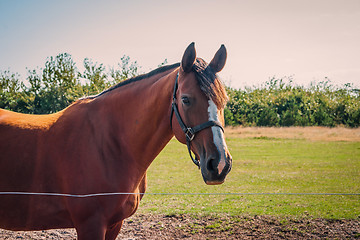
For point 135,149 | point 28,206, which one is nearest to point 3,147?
point 28,206

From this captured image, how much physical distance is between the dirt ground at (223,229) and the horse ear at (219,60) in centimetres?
340

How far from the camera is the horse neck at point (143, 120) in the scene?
267 centimetres

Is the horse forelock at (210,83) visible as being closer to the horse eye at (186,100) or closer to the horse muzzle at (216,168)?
the horse eye at (186,100)

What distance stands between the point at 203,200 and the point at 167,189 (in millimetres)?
1504

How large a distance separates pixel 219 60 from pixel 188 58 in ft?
1.37

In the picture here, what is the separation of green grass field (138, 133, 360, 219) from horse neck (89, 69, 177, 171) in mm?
4052

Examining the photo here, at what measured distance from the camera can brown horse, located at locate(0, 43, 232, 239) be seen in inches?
94.0

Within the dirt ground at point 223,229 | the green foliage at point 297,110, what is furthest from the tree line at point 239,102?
the dirt ground at point 223,229

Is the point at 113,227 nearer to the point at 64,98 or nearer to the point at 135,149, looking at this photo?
the point at 135,149

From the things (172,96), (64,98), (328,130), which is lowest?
(328,130)

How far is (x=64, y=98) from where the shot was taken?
24109 millimetres

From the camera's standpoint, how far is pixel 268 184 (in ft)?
30.7

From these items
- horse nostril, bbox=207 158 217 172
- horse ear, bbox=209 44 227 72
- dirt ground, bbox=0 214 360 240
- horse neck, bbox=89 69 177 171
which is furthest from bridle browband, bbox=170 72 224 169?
dirt ground, bbox=0 214 360 240

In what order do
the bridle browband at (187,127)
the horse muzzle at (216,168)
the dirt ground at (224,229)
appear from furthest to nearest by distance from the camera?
the dirt ground at (224,229) → the bridle browband at (187,127) → the horse muzzle at (216,168)
